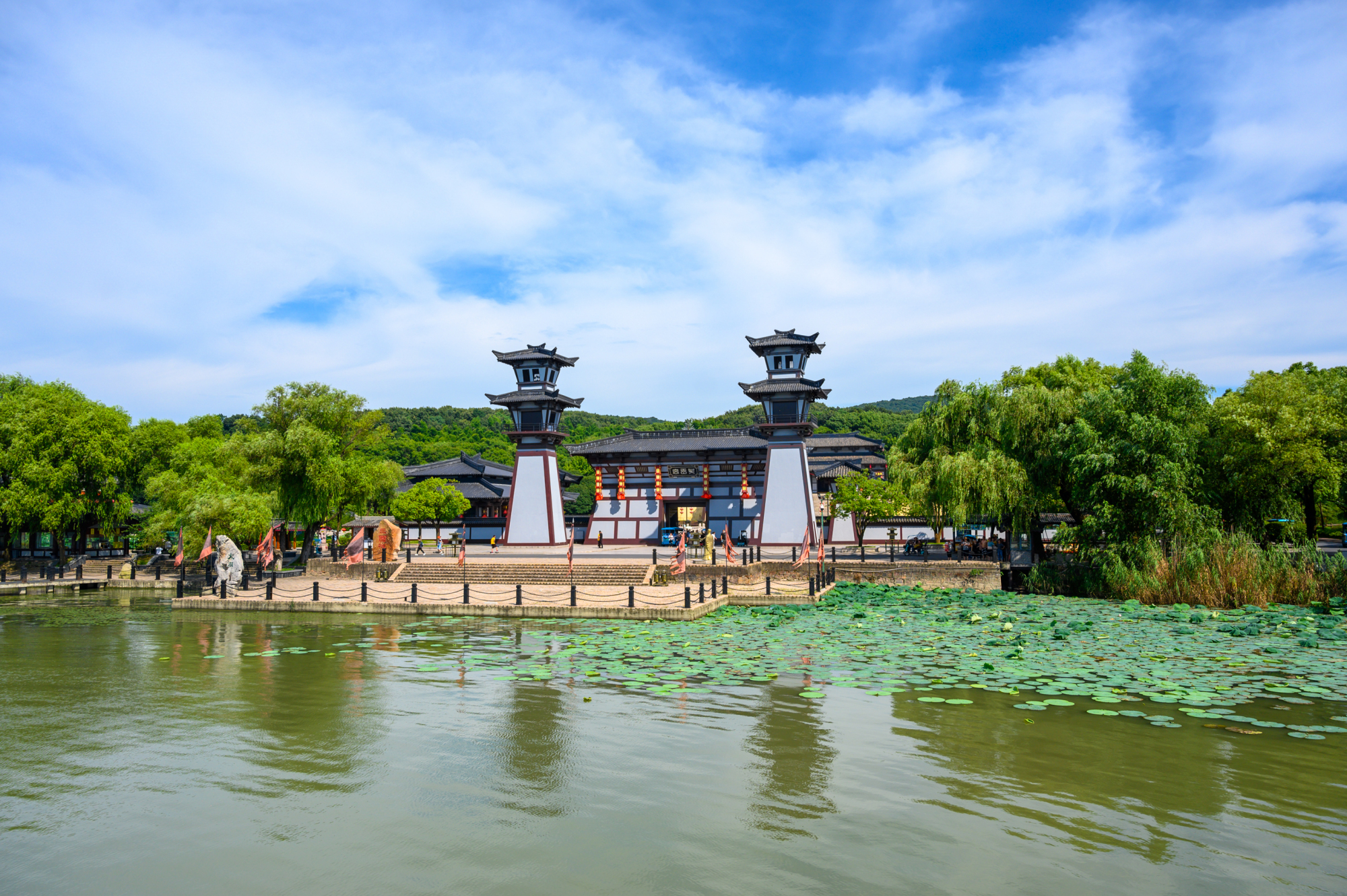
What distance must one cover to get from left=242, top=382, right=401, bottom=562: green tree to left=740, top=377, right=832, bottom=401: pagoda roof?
1842 centimetres

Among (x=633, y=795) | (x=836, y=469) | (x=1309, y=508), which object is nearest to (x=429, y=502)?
(x=836, y=469)

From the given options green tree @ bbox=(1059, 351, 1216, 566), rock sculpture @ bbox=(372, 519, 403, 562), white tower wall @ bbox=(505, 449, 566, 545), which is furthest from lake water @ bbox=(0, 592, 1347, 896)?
white tower wall @ bbox=(505, 449, 566, 545)

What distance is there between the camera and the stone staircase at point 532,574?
84.9 feet

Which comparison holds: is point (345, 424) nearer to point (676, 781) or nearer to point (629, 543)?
point (629, 543)

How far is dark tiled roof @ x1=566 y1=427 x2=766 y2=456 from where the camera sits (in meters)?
42.3

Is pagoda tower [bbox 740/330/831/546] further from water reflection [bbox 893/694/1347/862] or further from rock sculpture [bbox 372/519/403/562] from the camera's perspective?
water reflection [bbox 893/694/1347/862]

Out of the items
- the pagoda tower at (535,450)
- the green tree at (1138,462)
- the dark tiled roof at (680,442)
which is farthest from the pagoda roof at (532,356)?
the green tree at (1138,462)

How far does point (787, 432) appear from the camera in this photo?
36469mm

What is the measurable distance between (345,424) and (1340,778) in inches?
1463

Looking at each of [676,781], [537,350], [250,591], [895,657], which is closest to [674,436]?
[537,350]

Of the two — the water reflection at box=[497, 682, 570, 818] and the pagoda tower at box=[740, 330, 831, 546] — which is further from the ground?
the pagoda tower at box=[740, 330, 831, 546]

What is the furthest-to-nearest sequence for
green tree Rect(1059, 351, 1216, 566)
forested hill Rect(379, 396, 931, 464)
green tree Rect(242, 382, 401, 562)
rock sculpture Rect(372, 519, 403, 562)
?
forested hill Rect(379, 396, 931, 464)
green tree Rect(242, 382, 401, 562)
rock sculpture Rect(372, 519, 403, 562)
green tree Rect(1059, 351, 1216, 566)

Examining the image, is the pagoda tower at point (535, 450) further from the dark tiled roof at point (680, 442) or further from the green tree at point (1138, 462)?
the green tree at point (1138, 462)

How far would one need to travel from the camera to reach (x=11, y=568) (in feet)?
108
